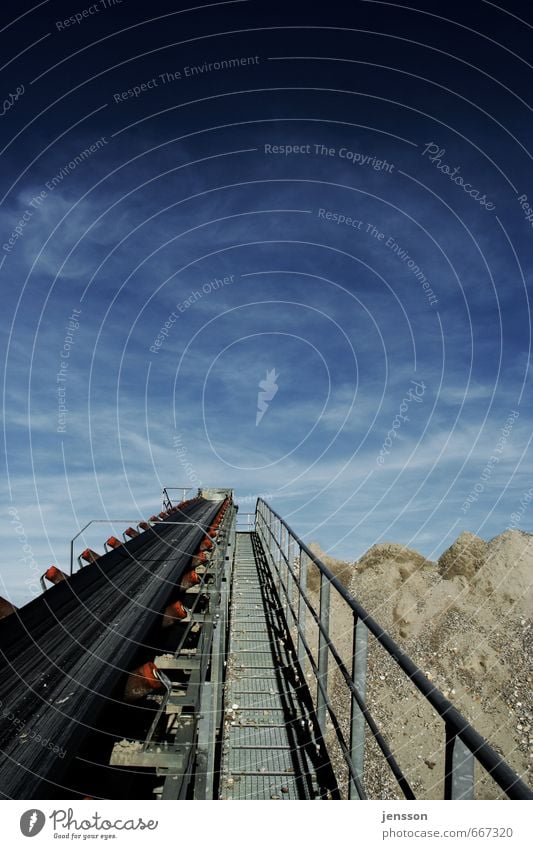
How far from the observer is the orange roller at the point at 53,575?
36.5 ft

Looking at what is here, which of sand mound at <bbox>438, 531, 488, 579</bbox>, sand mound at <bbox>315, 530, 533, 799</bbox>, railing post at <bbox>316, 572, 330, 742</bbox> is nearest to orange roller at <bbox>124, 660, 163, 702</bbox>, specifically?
railing post at <bbox>316, 572, 330, 742</bbox>

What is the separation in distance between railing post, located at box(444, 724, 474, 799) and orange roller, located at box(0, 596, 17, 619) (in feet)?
26.6

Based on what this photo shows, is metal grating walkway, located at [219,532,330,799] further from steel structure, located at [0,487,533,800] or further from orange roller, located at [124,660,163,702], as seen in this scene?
orange roller, located at [124,660,163,702]

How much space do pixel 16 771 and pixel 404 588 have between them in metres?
32.9

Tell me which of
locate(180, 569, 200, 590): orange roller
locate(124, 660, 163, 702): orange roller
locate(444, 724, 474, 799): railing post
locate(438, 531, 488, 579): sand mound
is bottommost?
locate(438, 531, 488, 579): sand mound

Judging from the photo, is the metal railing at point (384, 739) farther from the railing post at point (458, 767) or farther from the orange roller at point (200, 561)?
the orange roller at point (200, 561)

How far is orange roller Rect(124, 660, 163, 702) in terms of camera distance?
530 centimetres

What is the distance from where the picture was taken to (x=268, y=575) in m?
16.6

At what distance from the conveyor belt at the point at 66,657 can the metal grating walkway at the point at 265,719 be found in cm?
175

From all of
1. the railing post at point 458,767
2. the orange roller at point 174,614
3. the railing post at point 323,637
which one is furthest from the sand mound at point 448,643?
the railing post at point 458,767
